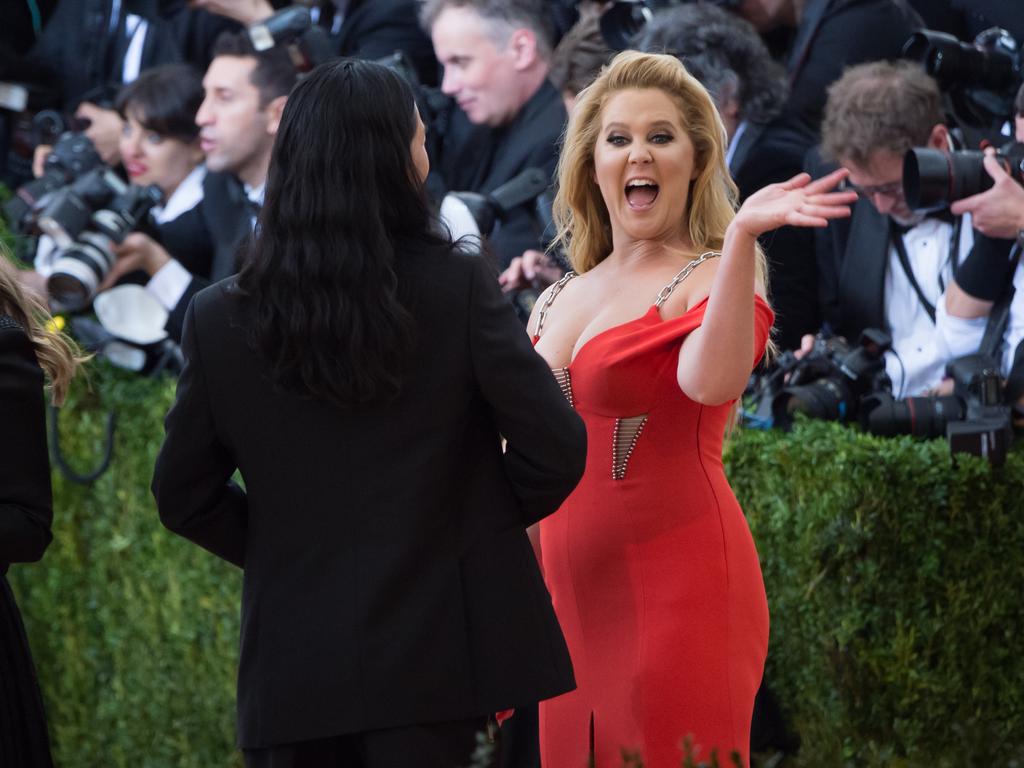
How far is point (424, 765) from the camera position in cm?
Answer: 226

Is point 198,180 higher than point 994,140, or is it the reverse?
point 994,140

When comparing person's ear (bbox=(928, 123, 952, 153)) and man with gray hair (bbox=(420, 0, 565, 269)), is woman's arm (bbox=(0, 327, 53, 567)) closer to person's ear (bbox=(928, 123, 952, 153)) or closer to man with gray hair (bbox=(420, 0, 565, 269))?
person's ear (bbox=(928, 123, 952, 153))

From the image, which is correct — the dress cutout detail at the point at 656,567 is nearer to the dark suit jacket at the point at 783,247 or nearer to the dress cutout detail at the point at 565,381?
the dress cutout detail at the point at 565,381

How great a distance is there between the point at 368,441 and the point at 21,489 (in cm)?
59

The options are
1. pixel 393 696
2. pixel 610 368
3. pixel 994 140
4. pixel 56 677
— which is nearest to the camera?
pixel 393 696

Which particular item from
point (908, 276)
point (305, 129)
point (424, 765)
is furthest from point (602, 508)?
point (908, 276)

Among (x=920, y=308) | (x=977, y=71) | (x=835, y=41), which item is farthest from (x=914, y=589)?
(x=835, y=41)

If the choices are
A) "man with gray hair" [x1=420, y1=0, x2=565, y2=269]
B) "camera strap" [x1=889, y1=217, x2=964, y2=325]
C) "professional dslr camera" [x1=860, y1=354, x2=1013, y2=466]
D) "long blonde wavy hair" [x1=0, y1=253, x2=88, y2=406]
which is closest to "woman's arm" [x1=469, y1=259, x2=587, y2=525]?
"long blonde wavy hair" [x1=0, y1=253, x2=88, y2=406]

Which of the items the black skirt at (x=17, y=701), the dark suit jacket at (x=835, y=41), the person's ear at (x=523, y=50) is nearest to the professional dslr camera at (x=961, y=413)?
the dark suit jacket at (x=835, y=41)

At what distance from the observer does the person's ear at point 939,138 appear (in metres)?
4.03

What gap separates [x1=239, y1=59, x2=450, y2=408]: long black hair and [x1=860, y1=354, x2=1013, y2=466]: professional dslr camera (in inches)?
66.0

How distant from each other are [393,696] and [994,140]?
245cm

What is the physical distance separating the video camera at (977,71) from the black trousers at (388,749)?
2.52m

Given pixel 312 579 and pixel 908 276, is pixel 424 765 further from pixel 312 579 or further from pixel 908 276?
pixel 908 276
